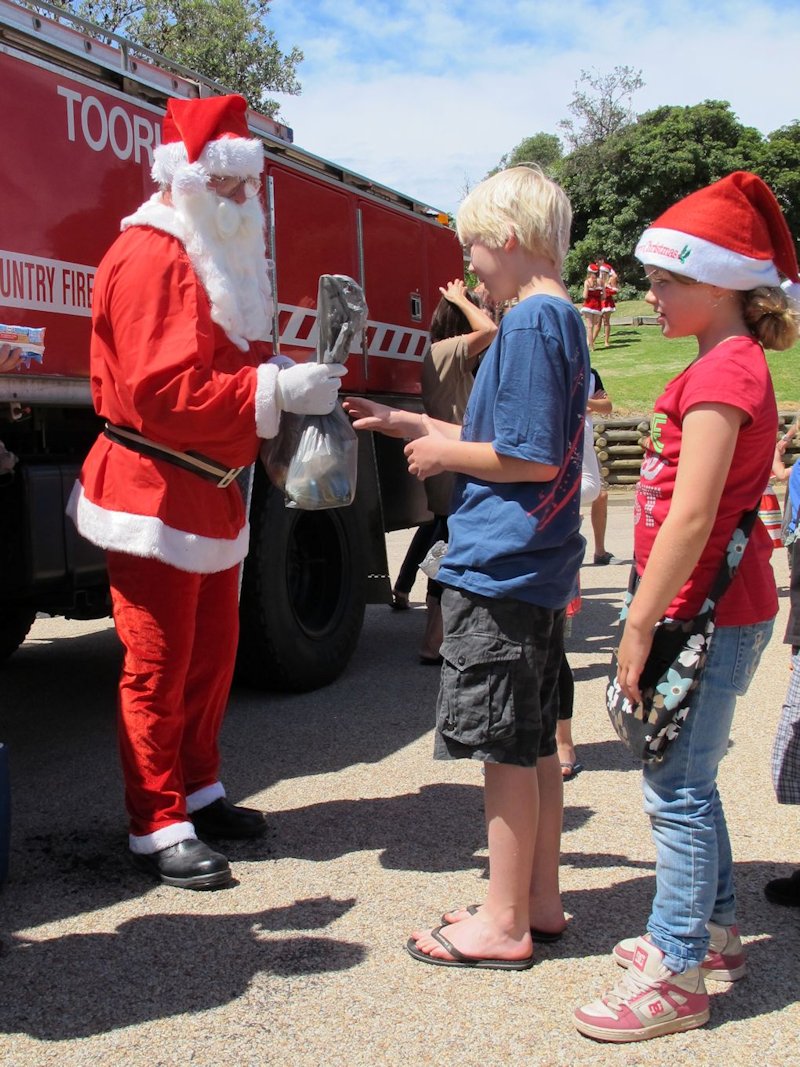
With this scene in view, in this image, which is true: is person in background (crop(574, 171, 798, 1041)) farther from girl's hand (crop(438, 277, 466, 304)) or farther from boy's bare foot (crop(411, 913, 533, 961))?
girl's hand (crop(438, 277, 466, 304))

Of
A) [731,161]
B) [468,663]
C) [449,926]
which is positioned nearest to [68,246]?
[468,663]

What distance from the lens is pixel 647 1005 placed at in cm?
236

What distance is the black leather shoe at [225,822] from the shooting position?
3537mm

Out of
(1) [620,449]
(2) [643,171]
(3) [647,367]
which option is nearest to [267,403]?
(1) [620,449]

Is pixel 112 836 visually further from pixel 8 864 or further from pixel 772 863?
pixel 772 863

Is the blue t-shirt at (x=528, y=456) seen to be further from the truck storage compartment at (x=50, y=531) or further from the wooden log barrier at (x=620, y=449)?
the wooden log barrier at (x=620, y=449)

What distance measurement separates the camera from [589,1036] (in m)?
2.36

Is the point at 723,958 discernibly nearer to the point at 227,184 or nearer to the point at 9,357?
the point at 9,357

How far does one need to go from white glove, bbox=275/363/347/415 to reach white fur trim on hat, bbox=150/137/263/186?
62 cm

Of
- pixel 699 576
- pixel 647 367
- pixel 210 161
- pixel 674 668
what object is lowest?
pixel 674 668

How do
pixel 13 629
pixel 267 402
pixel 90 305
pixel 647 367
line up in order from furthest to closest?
pixel 647 367 < pixel 13 629 < pixel 90 305 < pixel 267 402

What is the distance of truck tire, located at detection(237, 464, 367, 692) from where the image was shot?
496 centimetres

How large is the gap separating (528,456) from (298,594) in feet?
10.4

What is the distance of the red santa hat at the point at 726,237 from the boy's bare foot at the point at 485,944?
155cm
